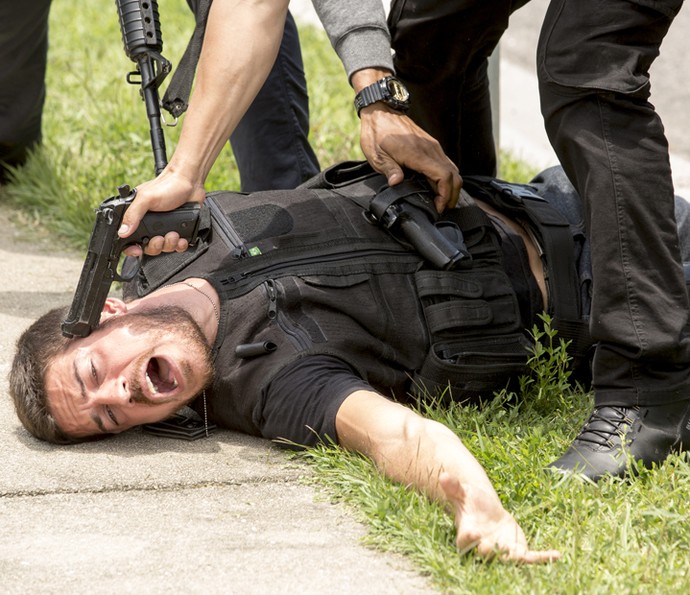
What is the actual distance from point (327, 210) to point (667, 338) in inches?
46.8

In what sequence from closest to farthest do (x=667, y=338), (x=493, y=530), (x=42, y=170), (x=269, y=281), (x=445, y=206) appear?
(x=493, y=530)
(x=667, y=338)
(x=269, y=281)
(x=445, y=206)
(x=42, y=170)

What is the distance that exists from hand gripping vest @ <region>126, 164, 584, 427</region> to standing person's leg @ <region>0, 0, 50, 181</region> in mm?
2038

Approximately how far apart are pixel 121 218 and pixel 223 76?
0.48m

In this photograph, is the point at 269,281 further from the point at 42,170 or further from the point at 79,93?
the point at 79,93

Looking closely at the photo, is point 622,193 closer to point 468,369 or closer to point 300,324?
point 468,369

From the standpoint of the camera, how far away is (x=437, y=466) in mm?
2582

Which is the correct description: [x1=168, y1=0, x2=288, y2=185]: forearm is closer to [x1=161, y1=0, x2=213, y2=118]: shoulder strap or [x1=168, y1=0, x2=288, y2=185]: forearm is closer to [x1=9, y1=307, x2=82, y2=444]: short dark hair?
[x1=161, y1=0, x2=213, y2=118]: shoulder strap

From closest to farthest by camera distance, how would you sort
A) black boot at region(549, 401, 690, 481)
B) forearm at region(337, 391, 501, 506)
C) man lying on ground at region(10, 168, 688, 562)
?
forearm at region(337, 391, 501, 506) < black boot at region(549, 401, 690, 481) < man lying on ground at region(10, 168, 688, 562)

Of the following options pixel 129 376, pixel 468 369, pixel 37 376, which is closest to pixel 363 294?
pixel 468 369

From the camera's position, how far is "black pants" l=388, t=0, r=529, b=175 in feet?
12.0

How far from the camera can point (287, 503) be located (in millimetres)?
2783

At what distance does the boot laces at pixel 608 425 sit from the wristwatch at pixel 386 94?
1148 millimetres

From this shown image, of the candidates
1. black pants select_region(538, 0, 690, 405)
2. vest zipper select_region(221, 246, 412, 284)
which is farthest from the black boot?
vest zipper select_region(221, 246, 412, 284)

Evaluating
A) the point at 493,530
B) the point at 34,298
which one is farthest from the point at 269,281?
the point at 34,298
